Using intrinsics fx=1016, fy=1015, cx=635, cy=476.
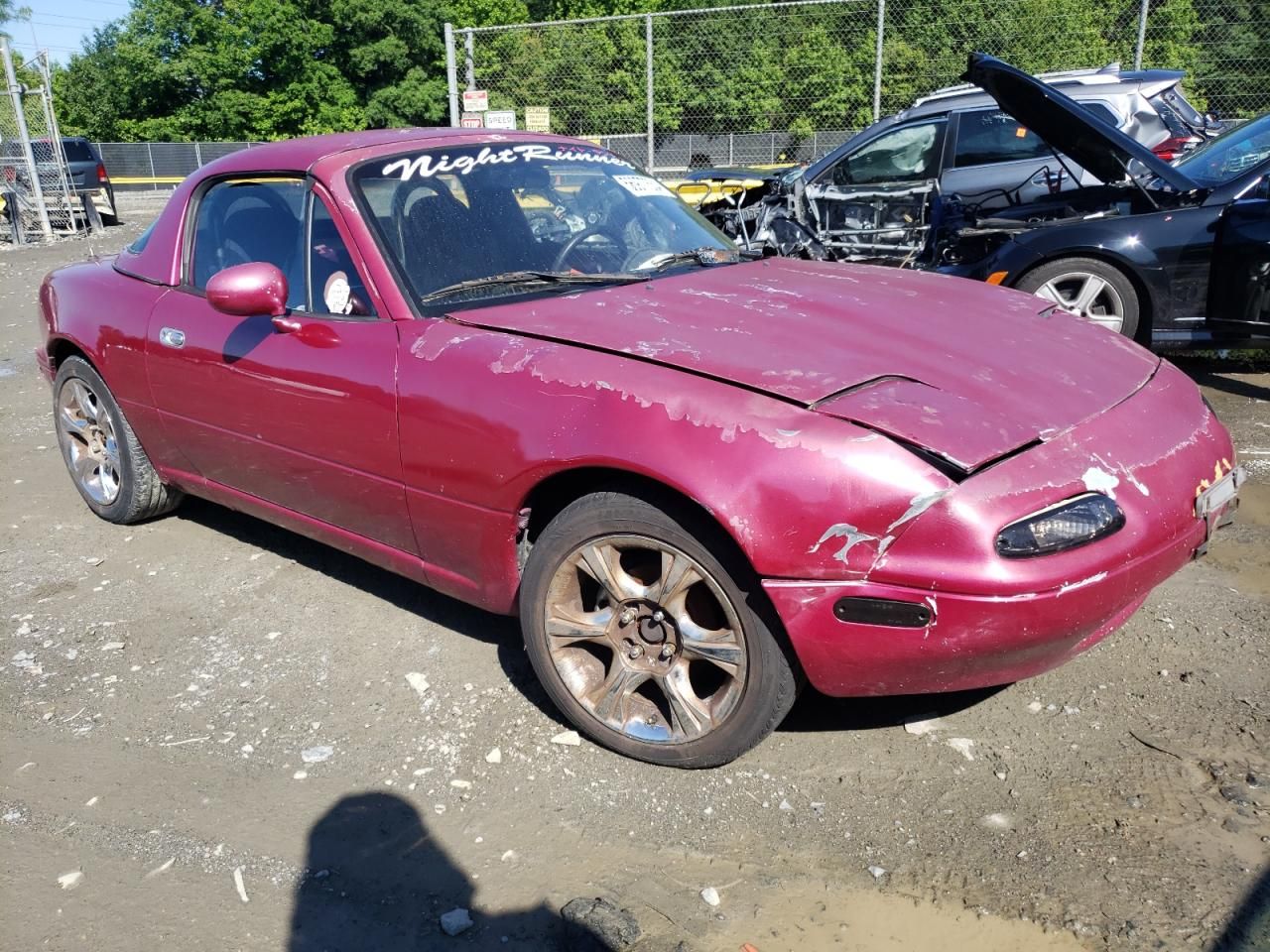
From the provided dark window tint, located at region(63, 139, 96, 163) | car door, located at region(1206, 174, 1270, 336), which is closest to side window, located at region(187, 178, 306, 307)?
car door, located at region(1206, 174, 1270, 336)

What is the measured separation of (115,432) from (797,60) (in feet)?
45.8

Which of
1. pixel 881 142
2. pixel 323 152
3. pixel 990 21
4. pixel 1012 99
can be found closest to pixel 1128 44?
pixel 990 21

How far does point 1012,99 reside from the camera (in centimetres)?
636

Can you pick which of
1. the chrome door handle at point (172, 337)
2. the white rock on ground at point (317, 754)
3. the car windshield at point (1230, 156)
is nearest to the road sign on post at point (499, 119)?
the car windshield at point (1230, 156)

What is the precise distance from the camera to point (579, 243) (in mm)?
3527

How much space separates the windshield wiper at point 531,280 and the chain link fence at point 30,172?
56.1ft

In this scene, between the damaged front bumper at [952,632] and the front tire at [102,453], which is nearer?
the damaged front bumper at [952,632]

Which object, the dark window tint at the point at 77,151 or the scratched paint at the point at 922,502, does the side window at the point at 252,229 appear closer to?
the scratched paint at the point at 922,502

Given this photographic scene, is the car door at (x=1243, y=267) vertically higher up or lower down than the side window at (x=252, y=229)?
lower down

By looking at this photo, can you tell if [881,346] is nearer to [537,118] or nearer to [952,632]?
[952,632]

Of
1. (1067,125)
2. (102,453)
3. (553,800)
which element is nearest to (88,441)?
(102,453)

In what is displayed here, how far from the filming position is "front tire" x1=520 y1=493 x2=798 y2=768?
8.19 feet

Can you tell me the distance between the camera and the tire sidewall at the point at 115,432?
4.45 m

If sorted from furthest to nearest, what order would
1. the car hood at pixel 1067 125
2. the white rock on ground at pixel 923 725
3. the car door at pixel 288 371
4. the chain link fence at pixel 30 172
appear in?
the chain link fence at pixel 30 172 → the car hood at pixel 1067 125 → the car door at pixel 288 371 → the white rock on ground at pixel 923 725
